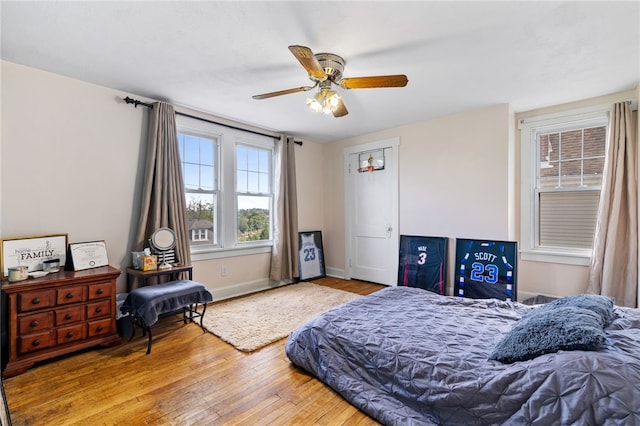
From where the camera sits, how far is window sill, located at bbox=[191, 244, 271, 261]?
3750 mm

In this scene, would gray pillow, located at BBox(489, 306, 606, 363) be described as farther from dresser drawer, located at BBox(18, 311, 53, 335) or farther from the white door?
dresser drawer, located at BBox(18, 311, 53, 335)

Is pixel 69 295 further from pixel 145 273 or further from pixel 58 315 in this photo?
pixel 145 273

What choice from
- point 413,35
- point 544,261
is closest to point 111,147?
point 413,35

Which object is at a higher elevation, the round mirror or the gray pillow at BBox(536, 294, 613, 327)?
the round mirror

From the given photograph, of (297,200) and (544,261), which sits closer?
(544,261)

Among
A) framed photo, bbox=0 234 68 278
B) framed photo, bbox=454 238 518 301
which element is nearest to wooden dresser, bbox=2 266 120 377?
framed photo, bbox=0 234 68 278

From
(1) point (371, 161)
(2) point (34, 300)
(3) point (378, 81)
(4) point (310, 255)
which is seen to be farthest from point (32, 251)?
(1) point (371, 161)

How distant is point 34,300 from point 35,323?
0.58ft

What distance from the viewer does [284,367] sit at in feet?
7.45

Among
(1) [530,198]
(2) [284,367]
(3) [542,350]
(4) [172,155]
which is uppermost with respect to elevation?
(4) [172,155]

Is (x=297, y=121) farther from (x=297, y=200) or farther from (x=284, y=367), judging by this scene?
(x=284, y=367)

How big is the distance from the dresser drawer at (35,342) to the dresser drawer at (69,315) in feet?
0.35

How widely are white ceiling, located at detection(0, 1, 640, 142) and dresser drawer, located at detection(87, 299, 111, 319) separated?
6.79ft

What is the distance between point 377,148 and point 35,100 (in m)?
4.08
